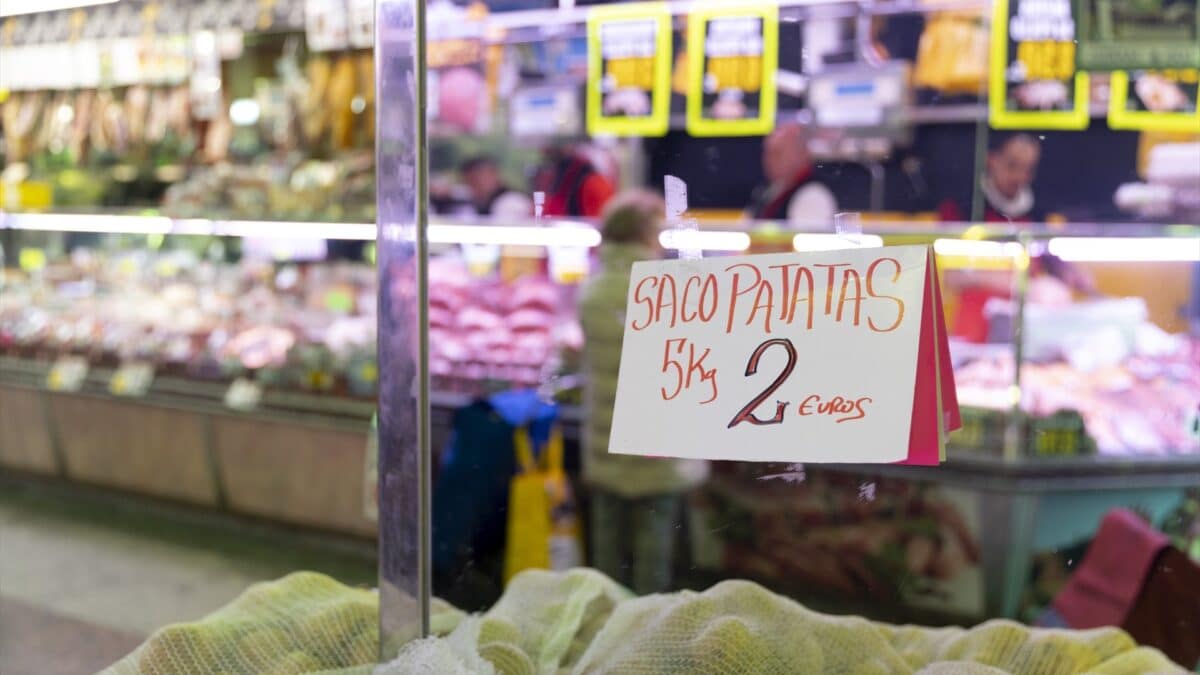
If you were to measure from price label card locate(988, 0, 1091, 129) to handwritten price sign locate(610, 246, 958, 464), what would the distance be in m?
3.32

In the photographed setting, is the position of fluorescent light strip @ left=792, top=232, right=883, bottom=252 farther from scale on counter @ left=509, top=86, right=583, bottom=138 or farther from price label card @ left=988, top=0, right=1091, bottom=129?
scale on counter @ left=509, top=86, right=583, bottom=138

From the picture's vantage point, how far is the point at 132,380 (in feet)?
18.3

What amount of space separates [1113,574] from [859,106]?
12.5 feet

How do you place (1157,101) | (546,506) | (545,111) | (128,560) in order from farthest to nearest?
(545,111), (128,560), (1157,101), (546,506)

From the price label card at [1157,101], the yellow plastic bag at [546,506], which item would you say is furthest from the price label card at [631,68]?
the yellow plastic bag at [546,506]

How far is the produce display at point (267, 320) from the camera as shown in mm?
4910

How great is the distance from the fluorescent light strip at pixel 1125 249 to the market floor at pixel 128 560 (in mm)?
2618

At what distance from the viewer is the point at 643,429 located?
3.92 ft

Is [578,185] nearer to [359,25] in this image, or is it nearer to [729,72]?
[729,72]

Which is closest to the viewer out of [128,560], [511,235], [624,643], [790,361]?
[790,361]

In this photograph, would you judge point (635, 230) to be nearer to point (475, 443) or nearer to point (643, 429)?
point (643, 429)

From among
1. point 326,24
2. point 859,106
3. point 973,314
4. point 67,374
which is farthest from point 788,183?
point 67,374

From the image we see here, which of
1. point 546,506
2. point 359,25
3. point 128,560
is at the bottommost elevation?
point 128,560

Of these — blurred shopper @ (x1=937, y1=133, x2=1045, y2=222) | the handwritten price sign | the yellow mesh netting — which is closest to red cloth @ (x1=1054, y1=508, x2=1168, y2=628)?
the yellow mesh netting
